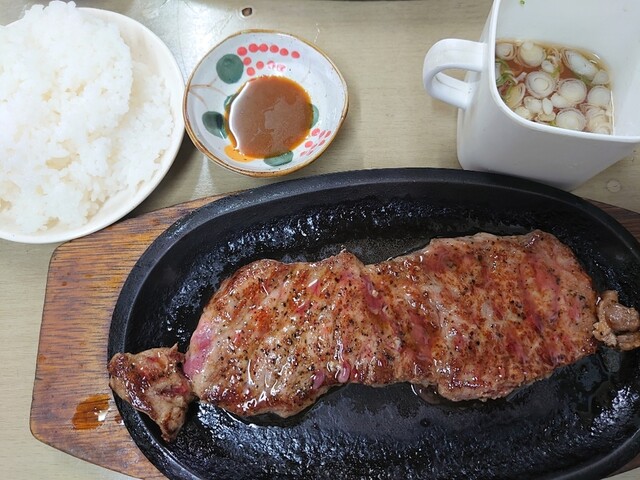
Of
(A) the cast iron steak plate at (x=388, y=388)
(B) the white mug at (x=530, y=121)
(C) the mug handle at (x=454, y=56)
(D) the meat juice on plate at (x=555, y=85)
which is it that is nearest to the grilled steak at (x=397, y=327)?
(A) the cast iron steak plate at (x=388, y=388)

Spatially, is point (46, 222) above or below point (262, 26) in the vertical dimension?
below

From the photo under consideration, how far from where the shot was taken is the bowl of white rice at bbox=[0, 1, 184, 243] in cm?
239

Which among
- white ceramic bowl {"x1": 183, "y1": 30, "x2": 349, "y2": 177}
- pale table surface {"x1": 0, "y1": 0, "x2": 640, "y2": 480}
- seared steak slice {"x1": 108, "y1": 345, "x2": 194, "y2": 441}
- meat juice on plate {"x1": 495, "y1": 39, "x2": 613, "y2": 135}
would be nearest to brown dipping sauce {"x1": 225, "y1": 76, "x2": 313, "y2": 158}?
white ceramic bowl {"x1": 183, "y1": 30, "x2": 349, "y2": 177}

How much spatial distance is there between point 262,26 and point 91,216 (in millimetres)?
1317

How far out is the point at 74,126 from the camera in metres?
2.42

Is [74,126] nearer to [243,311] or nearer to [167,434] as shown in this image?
[243,311]

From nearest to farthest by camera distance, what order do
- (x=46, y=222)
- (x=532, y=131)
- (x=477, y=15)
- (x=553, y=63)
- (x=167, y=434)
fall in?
1. (x=532, y=131)
2. (x=167, y=434)
3. (x=553, y=63)
4. (x=46, y=222)
5. (x=477, y=15)

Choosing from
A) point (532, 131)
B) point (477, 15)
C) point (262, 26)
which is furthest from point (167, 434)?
point (477, 15)

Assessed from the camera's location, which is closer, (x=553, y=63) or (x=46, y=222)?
(x=553, y=63)

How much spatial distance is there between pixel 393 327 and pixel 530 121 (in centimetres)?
87

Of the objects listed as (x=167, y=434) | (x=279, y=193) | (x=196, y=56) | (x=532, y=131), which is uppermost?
(x=532, y=131)

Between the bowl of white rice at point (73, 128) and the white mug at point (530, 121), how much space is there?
1286 mm

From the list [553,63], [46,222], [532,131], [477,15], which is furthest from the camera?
[477,15]

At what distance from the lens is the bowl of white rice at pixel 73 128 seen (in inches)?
94.3
